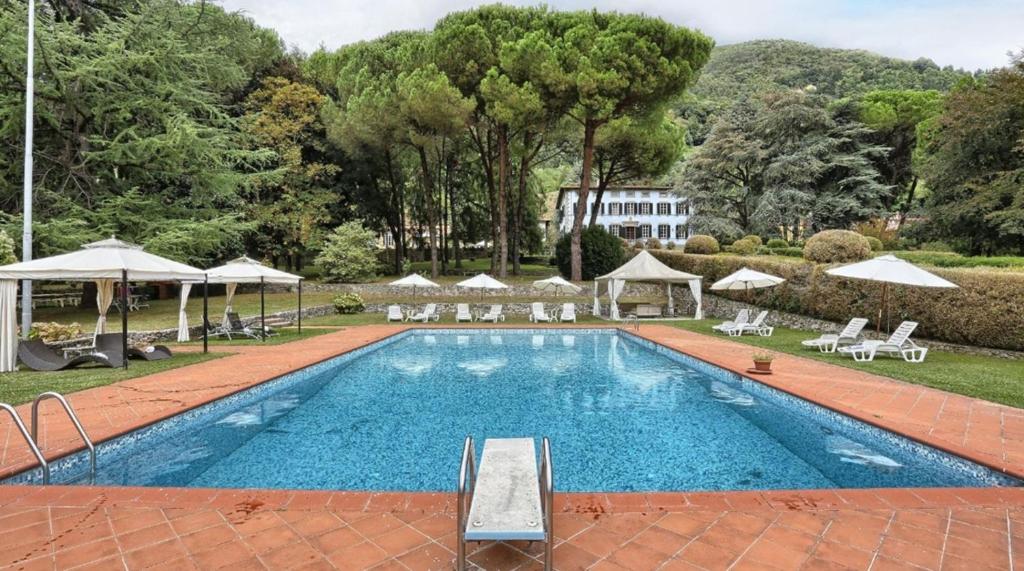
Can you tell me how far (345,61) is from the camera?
82.0 feet

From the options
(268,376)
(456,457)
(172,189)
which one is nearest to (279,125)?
(172,189)

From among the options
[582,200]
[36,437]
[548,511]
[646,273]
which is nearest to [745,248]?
[582,200]

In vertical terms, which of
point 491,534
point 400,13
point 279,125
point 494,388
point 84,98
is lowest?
point 494,388

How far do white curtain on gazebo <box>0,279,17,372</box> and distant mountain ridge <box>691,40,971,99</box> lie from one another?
3733 centimetres

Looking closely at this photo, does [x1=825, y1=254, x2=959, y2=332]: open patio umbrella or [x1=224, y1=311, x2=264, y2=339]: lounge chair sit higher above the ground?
[x1=825, y1=254, x2=959, y2=332]: open patio umbrella

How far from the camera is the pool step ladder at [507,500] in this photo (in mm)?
2418

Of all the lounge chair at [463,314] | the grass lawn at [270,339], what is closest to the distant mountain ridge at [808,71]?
the lounge chair at [463,314]

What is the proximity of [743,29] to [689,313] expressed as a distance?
364 feet

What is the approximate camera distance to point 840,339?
10.5 metres

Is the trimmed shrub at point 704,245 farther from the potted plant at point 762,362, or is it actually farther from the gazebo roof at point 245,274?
the gazebo roof at point 245,274

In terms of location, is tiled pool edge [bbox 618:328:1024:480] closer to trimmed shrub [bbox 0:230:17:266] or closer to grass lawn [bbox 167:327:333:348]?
grass lawn [bbox 167:327:333:348]

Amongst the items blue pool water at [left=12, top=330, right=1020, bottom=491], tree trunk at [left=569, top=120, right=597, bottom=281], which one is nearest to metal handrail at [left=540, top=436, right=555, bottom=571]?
blue pool water at [left=12, top=330, right=1020, bottom=491]

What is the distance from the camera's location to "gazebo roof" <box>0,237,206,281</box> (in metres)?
7.89

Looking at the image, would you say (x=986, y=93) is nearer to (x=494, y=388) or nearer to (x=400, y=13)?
(x=494, y=388)
